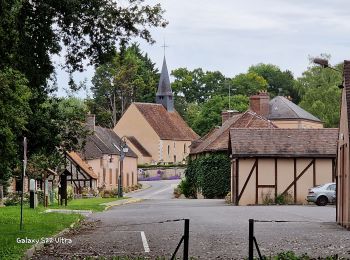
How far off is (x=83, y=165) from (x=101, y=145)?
9964mm

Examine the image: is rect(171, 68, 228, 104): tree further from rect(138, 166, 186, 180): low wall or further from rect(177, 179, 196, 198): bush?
rect(177, 179, 196, 198): bush

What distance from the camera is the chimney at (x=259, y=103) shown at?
8225 centimetres

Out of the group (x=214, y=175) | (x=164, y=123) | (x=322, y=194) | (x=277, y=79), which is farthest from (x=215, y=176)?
(x=277, y=79)

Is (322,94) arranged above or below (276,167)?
above

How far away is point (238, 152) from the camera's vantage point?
172 ft

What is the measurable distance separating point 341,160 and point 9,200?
26.0m

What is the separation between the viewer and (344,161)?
95.3ft

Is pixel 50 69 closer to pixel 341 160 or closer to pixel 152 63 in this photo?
pixel 341 160

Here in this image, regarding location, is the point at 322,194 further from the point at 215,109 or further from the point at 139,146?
the point at 215,109

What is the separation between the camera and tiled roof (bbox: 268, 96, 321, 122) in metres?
106

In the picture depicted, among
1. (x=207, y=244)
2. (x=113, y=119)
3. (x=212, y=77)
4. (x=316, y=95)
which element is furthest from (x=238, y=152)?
(x=212, y=77)

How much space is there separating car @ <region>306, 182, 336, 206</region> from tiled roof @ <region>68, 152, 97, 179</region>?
97.3ft

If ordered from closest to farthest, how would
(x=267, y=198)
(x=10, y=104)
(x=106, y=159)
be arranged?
(x=10, y=104)
(x=267, y=198)
(x=106, y=159)

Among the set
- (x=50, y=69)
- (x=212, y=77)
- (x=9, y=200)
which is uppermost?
(x=212, y=77)
